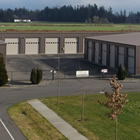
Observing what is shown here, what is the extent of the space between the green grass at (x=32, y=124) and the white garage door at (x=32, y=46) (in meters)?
44.9

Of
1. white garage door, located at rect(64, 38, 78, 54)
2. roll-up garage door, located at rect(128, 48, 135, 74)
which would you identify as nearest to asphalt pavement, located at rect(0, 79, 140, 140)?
roll-up garage door, located at rect(128, 48, 135, 74)

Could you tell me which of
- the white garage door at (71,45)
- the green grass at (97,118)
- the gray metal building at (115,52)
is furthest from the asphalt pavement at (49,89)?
the white garage door at (71,45)

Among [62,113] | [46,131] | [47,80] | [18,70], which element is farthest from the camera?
[18,70]

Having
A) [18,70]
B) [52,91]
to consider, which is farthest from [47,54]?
[52,91]

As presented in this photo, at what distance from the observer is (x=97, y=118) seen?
25438mm

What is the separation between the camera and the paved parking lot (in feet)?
154

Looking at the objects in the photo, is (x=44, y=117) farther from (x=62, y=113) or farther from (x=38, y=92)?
(x=38, y=92)

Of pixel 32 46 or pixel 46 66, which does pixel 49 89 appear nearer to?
pixel 46 66

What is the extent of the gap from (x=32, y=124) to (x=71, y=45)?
177 ft

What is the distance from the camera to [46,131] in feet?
73.1

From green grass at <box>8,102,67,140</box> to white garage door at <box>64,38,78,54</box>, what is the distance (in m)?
47.8

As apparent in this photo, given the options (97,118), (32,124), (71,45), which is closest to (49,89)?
(97,118)

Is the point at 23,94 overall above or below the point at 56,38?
below

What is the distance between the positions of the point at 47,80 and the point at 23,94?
8.78m
